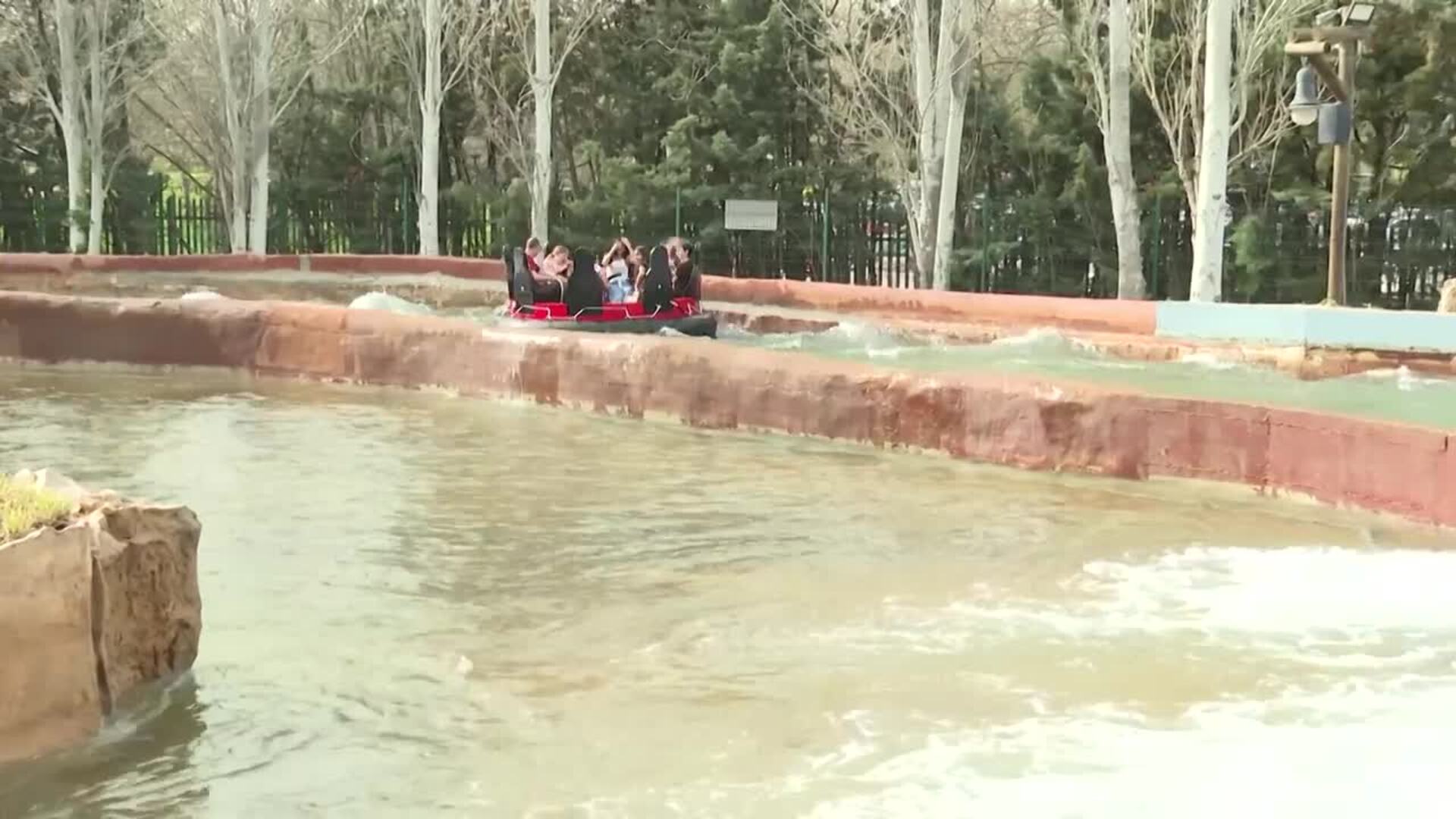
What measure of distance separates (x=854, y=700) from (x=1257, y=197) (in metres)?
23.0

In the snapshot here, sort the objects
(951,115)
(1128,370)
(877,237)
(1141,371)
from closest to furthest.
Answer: (1141,371) → (1128,370) → (951,115) → (877,237)

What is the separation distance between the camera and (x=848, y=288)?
73.0ft

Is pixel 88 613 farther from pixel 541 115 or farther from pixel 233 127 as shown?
pixel 233 127

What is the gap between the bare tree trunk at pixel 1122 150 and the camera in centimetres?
2273

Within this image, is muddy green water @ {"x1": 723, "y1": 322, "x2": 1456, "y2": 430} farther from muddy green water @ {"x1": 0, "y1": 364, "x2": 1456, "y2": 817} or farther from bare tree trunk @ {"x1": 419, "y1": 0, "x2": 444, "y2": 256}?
bare tree trunk @ {"x1": 419, "y1": 0, "x2": 444, "y2": 256}

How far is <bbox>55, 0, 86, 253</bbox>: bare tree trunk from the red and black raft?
17.5 metres

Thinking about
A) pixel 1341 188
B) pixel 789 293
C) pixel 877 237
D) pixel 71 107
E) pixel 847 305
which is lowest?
pixel 847 305

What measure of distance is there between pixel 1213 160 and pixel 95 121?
71.2 ft

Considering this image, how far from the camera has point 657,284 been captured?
17.8 meters

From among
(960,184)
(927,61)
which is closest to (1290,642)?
(927,61)

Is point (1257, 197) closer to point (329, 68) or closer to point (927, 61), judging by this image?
point (927, 61)

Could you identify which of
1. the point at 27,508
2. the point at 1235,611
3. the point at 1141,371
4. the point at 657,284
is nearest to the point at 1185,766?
the point at 1235,611

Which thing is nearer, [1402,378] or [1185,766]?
[1185,766]

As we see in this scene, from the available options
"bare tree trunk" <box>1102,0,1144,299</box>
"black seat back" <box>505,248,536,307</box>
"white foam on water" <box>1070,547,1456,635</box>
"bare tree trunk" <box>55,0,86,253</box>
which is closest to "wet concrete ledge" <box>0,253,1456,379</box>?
"bare tree trunk" <box>1102,0,1144,299</box>
